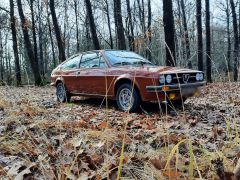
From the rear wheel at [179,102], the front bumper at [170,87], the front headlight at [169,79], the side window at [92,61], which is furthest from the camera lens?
the side window at [92,61]

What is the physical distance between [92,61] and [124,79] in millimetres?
1389

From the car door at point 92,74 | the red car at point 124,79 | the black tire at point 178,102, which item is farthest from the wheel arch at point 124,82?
the black tire at point 178,102

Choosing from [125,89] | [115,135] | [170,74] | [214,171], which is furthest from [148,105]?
[214,171]

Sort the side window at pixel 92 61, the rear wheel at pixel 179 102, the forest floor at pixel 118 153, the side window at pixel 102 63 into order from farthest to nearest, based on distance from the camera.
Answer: the side window at pixel 92 61 → the side window at pixel 102 63 → the rear wheel at pixel 179 102 → the forest floor at pixel 118 153

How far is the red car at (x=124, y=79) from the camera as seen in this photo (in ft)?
19.4

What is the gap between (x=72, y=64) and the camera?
8336 millimetres

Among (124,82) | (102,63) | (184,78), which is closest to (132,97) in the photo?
(124,82)

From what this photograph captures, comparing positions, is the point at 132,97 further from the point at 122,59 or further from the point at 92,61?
the point at 92,61

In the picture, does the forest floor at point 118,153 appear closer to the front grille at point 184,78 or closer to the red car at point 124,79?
the red car at point 124,79

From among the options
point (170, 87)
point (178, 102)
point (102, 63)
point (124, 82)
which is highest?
point (102, 63)

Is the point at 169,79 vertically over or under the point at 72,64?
under

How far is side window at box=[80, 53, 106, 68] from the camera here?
23.7 feet

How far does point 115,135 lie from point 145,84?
8.91ft

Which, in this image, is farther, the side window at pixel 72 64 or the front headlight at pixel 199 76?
the side window at pixel 72 64
